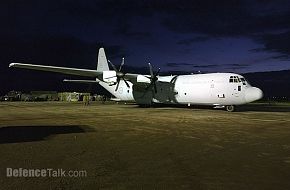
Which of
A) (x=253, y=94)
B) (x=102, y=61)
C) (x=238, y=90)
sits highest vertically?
(x=102, y=61)

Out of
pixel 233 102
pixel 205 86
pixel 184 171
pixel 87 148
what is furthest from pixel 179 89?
pixel 184 171

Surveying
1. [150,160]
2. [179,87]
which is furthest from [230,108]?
[150,160]

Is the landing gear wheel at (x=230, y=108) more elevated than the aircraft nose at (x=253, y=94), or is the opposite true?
the aircraft nose at (x=253, y=94)

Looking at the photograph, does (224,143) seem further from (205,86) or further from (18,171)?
(205,86)

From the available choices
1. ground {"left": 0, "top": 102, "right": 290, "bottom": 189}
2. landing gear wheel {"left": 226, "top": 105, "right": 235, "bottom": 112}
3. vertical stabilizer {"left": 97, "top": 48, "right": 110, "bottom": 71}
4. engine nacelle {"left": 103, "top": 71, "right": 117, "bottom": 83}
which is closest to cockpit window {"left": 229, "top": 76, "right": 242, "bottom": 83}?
landing gear wheel {"left": 226, "top": 105, "right": 235, "bottom": 112}

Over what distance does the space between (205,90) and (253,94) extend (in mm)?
4485

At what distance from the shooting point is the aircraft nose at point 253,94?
80.7 feet

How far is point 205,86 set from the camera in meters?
27.6

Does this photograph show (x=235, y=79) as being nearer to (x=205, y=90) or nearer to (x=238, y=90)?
(x=238, y=90)

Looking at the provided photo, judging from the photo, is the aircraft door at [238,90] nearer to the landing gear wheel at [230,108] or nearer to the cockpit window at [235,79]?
the cockpit window at [235,79]

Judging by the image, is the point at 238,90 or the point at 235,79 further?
the point at 235,79

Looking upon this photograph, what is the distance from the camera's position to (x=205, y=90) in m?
27.6

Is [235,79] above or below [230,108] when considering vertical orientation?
above

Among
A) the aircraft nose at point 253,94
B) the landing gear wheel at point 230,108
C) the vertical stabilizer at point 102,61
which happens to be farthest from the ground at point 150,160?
the vertical stabilizer at point 102,61
